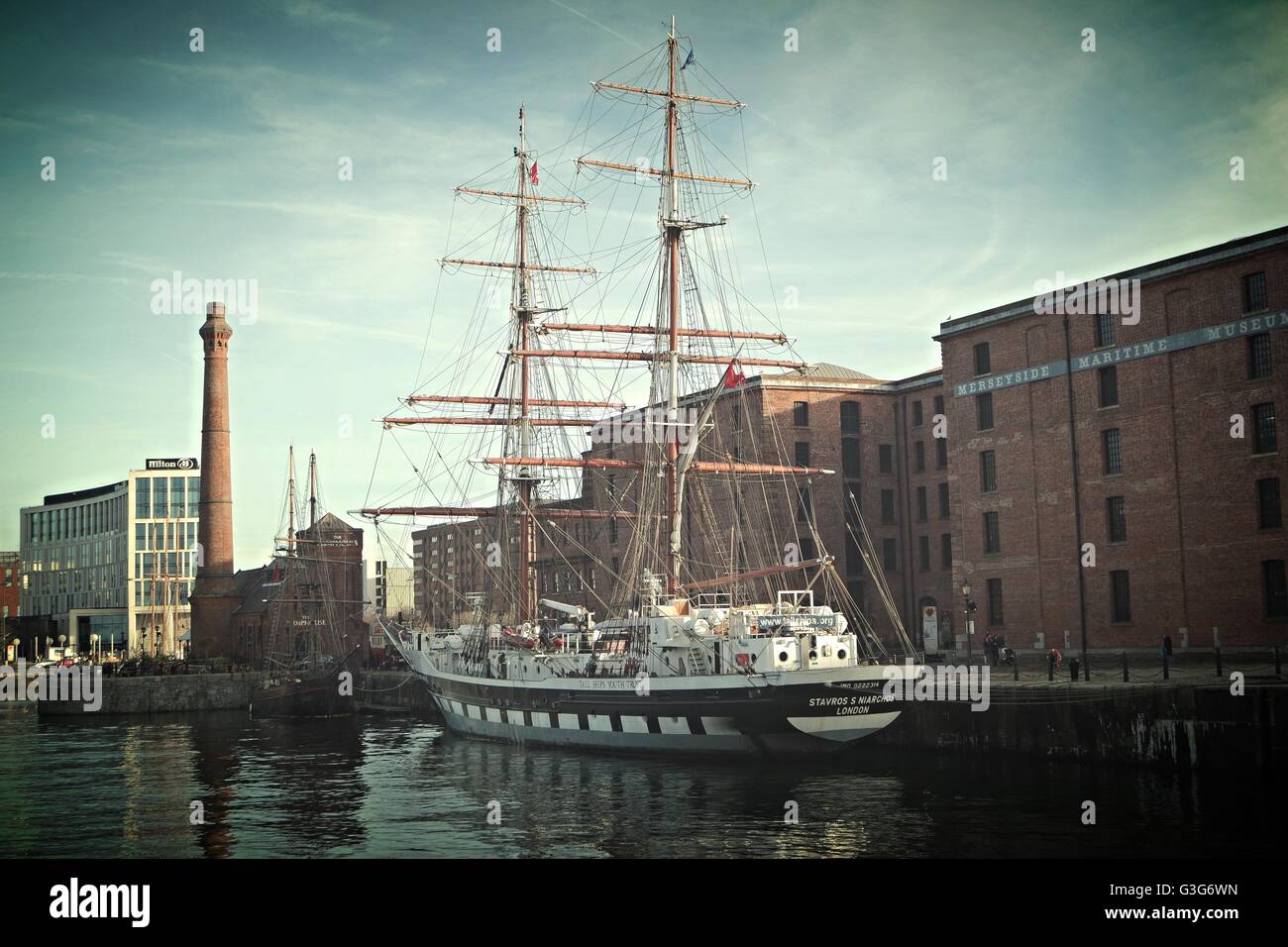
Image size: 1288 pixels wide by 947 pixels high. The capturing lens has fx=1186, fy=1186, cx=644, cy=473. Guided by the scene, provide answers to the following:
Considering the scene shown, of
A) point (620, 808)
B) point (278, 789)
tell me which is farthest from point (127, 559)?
point (620, 808)

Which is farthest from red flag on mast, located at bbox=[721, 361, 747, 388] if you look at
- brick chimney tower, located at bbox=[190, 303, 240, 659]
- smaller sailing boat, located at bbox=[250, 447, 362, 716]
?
brick chimney tower, located at bbox=[190, 303, 240, 659]

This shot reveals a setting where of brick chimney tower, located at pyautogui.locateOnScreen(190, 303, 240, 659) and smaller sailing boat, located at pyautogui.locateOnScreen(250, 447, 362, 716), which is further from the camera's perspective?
brick chimney tower, located at pyautogui.locateOnScreen(190, 303, 240, 659)

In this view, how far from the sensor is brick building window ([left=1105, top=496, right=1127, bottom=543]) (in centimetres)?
5119

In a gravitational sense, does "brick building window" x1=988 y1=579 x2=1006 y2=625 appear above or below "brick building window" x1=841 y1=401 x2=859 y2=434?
below

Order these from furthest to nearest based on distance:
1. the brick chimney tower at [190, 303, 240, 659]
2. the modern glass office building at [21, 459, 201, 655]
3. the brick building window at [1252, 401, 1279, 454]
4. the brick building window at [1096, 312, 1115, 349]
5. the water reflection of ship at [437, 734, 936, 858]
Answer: the modern glass office building at [21, 459, 201, 655]
the brick chimney tower at [190, 303, 240, 659]
the brick building window at [1096, 312, 1115, 349]
the brick building window at [1252, 401, 1279, 454]
the water reflection of ship at [437, 734, 936, 858]

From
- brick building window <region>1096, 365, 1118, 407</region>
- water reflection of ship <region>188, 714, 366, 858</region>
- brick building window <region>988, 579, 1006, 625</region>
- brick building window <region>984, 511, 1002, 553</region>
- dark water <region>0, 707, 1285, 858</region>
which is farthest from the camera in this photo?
brick building window <region>984, 511, 1002, 553</region>

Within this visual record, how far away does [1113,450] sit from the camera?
52.0m

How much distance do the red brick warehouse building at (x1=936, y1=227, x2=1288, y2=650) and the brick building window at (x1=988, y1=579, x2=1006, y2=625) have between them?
80mm

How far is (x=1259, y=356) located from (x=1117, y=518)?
9.08m

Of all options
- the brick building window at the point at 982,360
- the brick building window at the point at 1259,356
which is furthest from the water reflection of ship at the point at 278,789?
the brick building window at the point at 1259,356

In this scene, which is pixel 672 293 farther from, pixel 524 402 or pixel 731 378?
pixel 524 402

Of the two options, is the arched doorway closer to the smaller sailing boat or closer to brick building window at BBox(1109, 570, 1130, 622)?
brick building window at BBox(1109, 570, 1130, 622)

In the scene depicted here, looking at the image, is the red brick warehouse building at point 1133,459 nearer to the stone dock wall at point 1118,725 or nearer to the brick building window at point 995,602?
the brick building window at point 995,602
